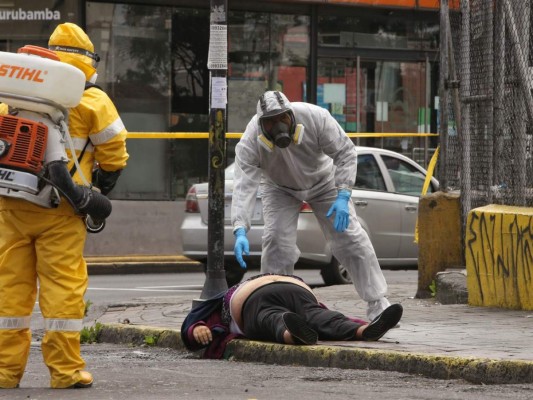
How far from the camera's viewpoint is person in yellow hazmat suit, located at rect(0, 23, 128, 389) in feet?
22.2

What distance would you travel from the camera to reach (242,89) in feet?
68.8

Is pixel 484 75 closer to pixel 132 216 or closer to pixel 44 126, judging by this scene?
pixel 44 126

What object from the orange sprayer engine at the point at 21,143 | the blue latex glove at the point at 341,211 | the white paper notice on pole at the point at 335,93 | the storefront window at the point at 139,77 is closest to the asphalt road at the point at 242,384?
the orange sprayer engine at the point at 21,143

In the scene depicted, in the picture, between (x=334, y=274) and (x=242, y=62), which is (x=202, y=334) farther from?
(x=242, y=62)

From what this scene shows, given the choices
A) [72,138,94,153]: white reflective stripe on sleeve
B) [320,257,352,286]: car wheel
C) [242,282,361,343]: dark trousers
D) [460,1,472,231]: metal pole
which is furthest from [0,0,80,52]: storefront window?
[72,138,94,153]: white reflective stripe on sleeve

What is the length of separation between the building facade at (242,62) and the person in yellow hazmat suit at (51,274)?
12875 millimetres

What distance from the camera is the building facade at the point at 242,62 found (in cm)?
1986

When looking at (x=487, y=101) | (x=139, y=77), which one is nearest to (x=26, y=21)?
(x=139, y=77)

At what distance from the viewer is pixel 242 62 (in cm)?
2103

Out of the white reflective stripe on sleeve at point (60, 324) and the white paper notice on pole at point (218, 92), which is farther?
the white paper notice on pole at point (218, 92)

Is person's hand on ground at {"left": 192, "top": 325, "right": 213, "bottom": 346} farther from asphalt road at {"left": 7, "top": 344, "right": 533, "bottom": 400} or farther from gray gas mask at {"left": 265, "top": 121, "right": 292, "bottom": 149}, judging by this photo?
gray gas mask at {"left": 265, "top": 121, "right": 292, "bottom": 149}

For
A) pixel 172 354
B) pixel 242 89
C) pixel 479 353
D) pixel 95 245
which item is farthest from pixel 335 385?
pixel 242 89

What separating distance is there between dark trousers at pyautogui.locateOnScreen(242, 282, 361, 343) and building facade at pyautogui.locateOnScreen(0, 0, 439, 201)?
11940mm

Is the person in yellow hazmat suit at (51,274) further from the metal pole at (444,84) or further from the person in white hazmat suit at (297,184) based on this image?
the metal pole at (444,84)
